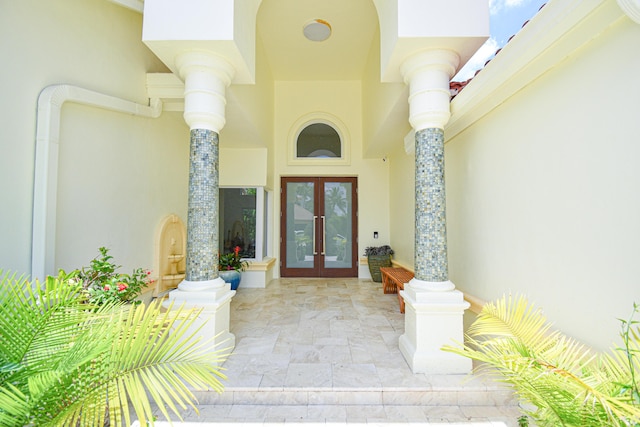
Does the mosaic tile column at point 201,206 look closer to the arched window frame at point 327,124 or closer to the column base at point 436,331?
the column base at point 436,331

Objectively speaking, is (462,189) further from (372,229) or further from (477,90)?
(372,229)

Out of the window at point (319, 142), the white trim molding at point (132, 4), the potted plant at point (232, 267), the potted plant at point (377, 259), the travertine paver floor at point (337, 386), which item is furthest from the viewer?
the window at point (319, 142)

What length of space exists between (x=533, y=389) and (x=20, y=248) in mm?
3656

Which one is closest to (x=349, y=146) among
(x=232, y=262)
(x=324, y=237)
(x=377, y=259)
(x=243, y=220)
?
(x=324, y=237)

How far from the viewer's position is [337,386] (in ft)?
7.86

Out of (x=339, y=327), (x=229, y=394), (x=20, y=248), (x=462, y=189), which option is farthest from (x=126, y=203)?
(x=462, y=189)

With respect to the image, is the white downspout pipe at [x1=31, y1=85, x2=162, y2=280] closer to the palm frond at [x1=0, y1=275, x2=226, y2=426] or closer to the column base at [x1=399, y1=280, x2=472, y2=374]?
the palm frond at [x1=0, y1=275, x2=226, y2=426]

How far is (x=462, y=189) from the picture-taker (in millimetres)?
3340

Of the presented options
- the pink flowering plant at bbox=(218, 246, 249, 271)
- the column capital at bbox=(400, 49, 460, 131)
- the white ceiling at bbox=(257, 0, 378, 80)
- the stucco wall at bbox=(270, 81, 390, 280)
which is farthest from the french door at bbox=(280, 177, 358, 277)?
the column capital at bbox=(400, 49, 460, 131)

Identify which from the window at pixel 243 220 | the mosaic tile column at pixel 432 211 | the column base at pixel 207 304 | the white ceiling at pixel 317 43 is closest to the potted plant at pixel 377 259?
the window at pixel 243 220

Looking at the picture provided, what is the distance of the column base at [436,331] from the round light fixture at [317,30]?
4415 mm

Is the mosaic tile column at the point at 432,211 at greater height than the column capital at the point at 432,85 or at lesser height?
lesser

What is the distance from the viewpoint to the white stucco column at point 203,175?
110 inches

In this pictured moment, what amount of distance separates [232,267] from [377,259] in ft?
9.59
